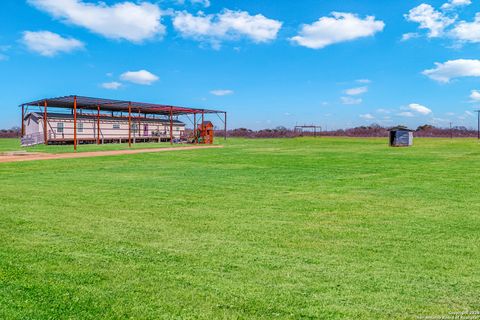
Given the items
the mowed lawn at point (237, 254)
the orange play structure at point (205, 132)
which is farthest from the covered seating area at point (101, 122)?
the mowed lawn at point (237, 254)

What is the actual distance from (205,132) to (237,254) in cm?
3904

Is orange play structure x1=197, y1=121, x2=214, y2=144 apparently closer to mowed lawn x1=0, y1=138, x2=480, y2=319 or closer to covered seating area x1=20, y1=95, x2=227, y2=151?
covered seating area x1=20, y1=95, x2=227, y2=151

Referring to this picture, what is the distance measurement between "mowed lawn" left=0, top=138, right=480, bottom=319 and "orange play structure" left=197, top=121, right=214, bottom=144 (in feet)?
112

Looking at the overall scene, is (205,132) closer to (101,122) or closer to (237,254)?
(101,122)

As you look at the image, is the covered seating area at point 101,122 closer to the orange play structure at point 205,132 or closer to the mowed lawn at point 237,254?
the orange play structure at point 205,132

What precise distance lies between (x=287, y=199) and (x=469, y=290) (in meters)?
4.82

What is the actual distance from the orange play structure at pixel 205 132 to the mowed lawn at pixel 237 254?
34014 mm

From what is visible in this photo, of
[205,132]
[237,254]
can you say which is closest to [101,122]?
[205,132]

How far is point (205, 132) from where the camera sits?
43.2 meters

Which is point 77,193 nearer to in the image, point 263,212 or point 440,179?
point 263,212

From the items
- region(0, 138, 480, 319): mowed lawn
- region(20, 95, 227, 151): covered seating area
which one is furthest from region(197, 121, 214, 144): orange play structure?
region(0, 138, 480, 319): mowed lawn

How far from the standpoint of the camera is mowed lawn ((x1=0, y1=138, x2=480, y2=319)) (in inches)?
128

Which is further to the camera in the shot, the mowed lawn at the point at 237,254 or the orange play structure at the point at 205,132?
the orange play structure at the point at 205,132

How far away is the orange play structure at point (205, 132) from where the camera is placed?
1693 inches
